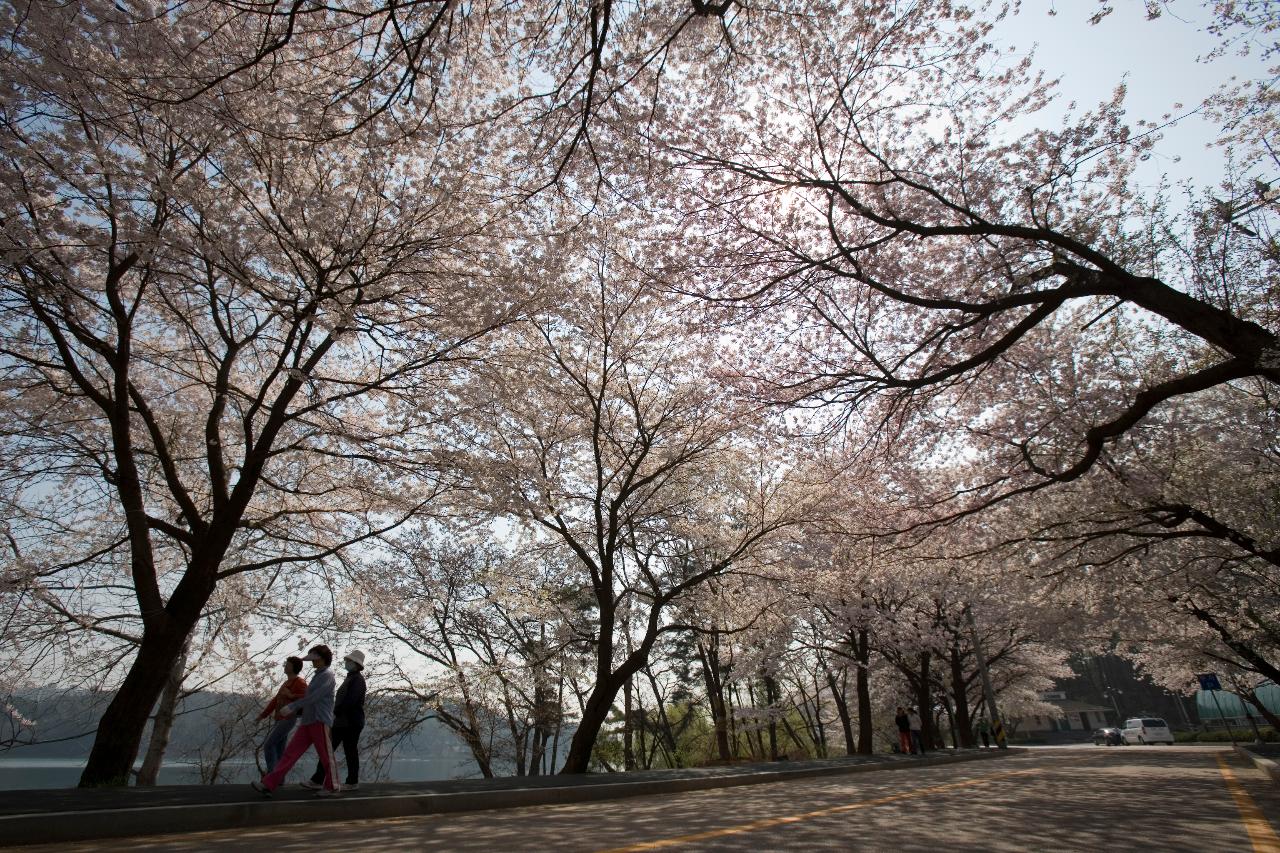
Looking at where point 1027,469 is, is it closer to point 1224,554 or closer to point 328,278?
point 1224,554

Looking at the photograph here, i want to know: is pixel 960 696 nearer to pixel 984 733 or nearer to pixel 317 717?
pixel 984 733

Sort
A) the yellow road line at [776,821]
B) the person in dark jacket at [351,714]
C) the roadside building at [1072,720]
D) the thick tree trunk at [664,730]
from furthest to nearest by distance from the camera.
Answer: the roadside building at [1072,720] → the thick tree trunk at [664,730] → the person in dark jacket at [351,714] → the yellow road line at [776,821]

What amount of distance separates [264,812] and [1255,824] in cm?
901

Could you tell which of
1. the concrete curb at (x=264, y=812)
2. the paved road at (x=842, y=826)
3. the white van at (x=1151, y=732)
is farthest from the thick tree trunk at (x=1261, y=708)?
the concrete curb at (x=264, y=812)

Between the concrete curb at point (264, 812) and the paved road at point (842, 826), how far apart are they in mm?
306

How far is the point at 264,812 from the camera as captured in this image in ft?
19.4

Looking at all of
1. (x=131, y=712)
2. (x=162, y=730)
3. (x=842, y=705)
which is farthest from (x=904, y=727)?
(x=131, y=712)

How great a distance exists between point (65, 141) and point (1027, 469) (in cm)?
1606

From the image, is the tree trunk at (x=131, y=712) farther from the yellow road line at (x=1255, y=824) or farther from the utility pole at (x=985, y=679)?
the utility pole at (x=985, y=679)

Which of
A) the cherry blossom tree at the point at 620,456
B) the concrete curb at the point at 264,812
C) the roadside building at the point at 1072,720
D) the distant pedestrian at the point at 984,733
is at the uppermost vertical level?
the cherry blossom tree at the point at 620,456

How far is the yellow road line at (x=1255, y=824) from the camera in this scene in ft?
15.3

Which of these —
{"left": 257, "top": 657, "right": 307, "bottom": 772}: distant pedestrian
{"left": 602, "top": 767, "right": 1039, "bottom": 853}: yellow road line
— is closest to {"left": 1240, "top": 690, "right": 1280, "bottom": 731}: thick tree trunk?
{"left": 602, "top": 767, "right": 1039, "bottom": 853}: yellow road line

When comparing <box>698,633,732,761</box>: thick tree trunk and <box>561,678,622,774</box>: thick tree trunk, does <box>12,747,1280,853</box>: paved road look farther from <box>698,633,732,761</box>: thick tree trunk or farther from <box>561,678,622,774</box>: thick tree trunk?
<box>698,633,732,761</box>: thick tree trunk

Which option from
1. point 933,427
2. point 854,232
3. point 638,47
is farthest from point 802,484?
point 638,47
